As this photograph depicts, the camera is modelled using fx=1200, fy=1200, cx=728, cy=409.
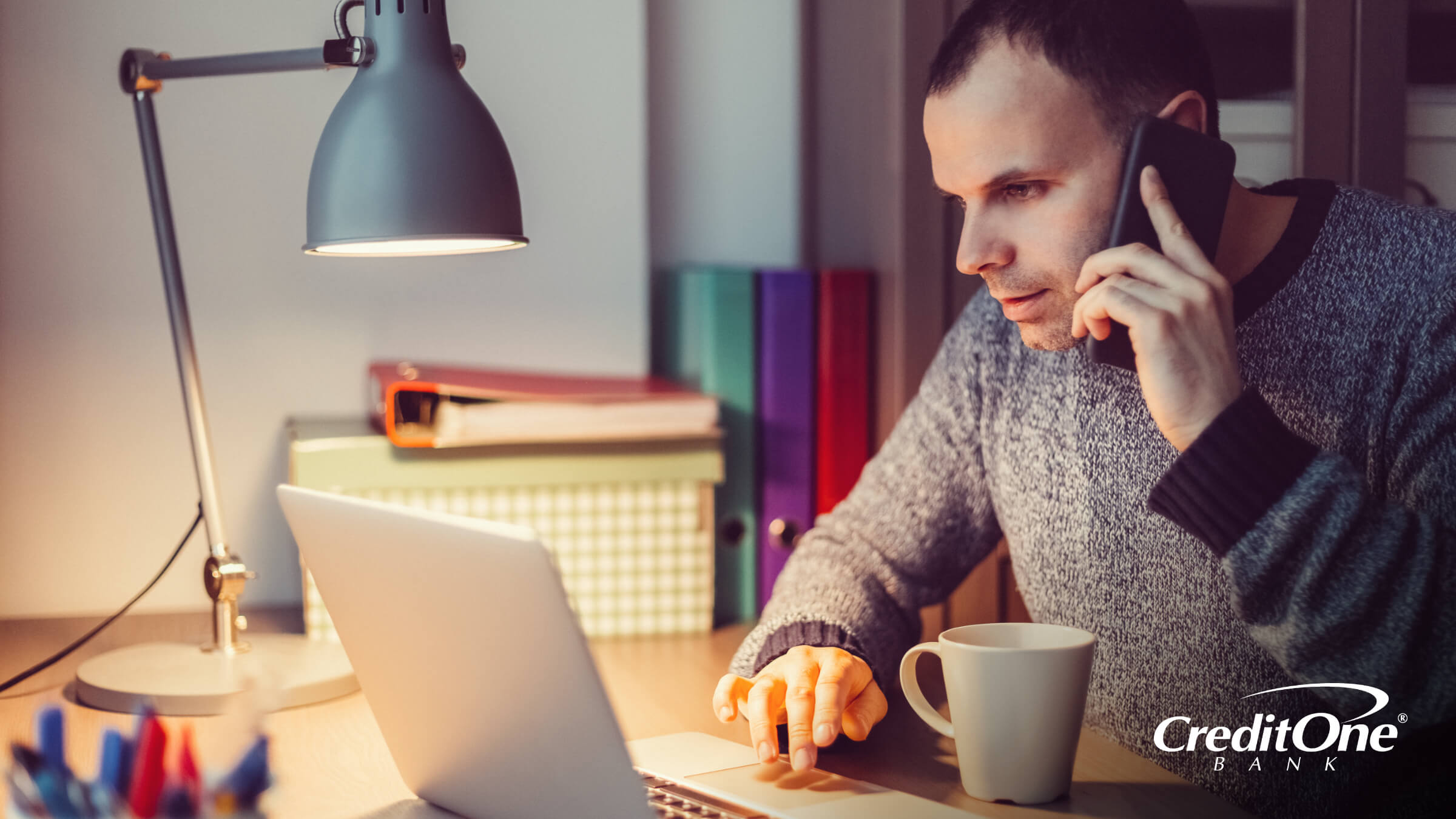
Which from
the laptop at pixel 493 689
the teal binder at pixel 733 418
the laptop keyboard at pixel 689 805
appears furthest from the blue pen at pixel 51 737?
the teal binder at pixel 733 418

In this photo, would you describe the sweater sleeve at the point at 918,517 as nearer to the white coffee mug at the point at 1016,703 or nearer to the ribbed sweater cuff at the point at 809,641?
the ribbed sweater cuff at the point at 809,641

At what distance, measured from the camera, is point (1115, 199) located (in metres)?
0.79

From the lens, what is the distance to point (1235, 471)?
2.15ft

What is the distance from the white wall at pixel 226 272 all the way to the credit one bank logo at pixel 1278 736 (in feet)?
2.35

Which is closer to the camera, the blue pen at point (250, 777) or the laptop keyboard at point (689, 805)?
the blue pen at point (250, 777)

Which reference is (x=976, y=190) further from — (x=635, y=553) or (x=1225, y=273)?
(x=635, y=553)

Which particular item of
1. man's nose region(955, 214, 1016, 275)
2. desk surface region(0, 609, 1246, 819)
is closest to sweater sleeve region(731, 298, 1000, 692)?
desk surface region(0, 609, 1246, 819)

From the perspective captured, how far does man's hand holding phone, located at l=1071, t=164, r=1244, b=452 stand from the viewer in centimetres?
69

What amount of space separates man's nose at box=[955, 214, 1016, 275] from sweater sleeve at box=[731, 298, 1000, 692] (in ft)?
0.69

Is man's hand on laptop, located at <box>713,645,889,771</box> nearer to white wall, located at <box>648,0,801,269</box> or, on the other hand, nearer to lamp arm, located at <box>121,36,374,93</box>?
lamp arm, located at <box>121,36,374,93</box>

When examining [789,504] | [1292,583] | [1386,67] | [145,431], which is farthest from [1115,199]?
[145,431]

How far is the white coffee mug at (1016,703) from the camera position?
596 millimetres

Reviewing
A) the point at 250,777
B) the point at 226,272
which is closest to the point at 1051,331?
the point at 250,777

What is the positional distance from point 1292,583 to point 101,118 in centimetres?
113
